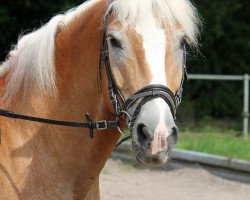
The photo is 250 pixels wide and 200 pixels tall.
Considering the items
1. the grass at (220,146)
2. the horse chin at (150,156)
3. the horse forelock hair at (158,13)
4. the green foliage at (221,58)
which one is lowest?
the green foliage at (221,58)

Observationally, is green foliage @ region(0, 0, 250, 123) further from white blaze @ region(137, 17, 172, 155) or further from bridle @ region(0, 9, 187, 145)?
white blaze @ region(137, 17, 172, 155)

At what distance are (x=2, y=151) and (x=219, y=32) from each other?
463 inches

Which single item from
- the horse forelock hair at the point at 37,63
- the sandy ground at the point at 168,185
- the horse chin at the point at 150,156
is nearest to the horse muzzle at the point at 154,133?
the horse chin at the point at 150,156

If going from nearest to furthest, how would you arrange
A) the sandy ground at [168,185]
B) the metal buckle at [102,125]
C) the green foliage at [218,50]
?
1. the metal buckle at [102,125]
2. the sandy ground at [168,185]
3. the green foliage at [218,50]

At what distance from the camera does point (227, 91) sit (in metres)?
14.7

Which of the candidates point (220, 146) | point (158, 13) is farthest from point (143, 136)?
point (220, 146)

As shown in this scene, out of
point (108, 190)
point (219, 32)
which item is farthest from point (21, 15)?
point (108, 190)

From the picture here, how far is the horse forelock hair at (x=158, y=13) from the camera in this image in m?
2.96

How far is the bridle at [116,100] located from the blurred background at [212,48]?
31.6ft

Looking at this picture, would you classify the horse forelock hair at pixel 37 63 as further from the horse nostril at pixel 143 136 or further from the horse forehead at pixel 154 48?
the horse nostril at pixel 143 136

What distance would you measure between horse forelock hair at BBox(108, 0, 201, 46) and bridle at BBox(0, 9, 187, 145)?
12 cm

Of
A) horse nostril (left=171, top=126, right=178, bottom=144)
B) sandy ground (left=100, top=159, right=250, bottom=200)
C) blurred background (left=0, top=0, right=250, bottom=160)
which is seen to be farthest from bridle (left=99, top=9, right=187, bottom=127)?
blurred background (left=0, top=0, right=250, bottom=160)

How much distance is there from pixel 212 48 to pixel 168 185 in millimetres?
8518

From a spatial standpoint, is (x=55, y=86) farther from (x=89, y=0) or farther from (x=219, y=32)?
(x=219, y=32)
